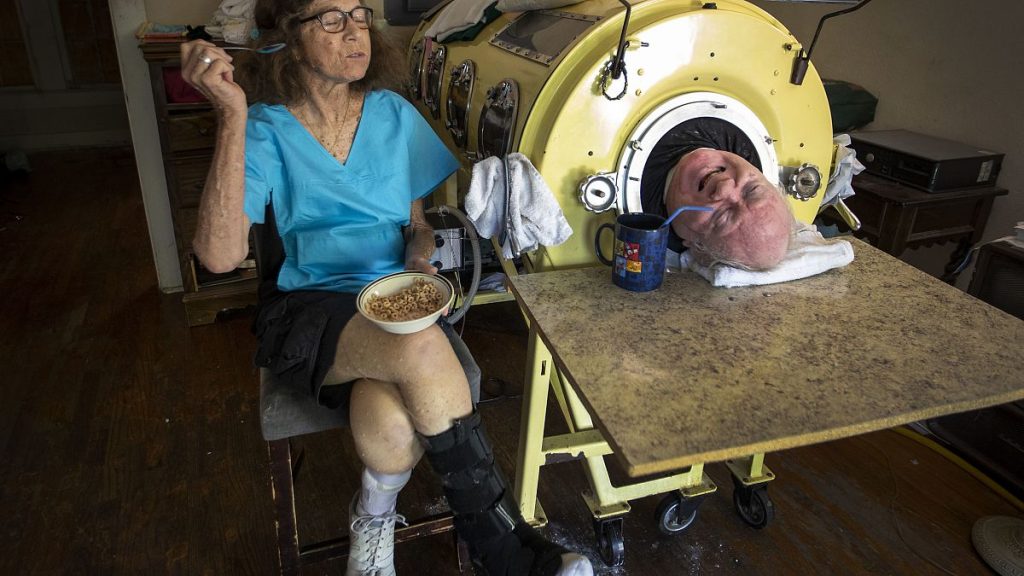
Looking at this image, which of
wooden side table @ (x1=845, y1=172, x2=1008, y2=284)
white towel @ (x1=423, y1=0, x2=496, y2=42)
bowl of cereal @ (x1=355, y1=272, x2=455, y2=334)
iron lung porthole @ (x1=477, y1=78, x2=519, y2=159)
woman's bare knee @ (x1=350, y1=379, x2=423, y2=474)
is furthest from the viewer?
wooden side table @ (x1=845, y1=172, x2=1008, y2=284)

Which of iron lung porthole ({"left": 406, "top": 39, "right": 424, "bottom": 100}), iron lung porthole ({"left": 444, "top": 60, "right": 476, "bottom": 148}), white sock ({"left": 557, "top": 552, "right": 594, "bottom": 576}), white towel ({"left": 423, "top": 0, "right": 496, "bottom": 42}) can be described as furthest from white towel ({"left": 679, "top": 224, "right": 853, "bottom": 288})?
iron lung porthole ({"left": 406, "top": 39, "right": 424, "bottom": 100})

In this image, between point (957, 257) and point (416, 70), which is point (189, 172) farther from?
point (957, 257)

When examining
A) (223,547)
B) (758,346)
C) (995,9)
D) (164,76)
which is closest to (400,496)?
(223,547)

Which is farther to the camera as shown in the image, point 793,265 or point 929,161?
point 929,161

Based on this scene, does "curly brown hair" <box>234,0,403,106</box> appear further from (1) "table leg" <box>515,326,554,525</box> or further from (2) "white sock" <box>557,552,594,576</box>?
(2) "white sock" <box>557,552,594,576</box>

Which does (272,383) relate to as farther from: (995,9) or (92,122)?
(92,122)

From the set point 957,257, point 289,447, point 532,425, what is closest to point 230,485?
point 289,447

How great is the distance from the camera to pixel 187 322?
2.75 metres

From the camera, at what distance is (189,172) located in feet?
8.28

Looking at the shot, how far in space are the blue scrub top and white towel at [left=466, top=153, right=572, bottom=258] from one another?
23 cm

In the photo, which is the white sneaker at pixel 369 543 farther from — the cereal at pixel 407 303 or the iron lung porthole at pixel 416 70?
the iron lung porthole at pixel 416 70

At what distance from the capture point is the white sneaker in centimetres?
140

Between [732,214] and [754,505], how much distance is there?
0.85 m

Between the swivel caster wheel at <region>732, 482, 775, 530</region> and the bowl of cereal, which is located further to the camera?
the swivel caster wheel at <region>732, 482, 775, 530</region>
